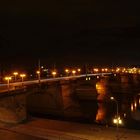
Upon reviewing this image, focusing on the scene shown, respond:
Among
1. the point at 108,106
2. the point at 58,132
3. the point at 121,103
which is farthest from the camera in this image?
the point at 121,103

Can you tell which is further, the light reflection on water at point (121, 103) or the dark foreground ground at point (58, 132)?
the light reflection on water at point (121, 103)

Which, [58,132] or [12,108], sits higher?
[12,108]

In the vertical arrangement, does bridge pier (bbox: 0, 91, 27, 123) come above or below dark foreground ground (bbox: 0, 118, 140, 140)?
above

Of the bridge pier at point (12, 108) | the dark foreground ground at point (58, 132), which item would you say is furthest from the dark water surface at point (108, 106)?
the bridge pier at point (12, 108)

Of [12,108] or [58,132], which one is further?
[12,108]

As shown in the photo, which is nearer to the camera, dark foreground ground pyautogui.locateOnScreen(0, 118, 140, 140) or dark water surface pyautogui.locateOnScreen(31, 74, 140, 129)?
dark foreground ground pyautogui.locateOnScreen(0, 118, 140, 140)

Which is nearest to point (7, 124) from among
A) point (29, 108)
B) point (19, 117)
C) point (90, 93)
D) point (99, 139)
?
point (19, 117)

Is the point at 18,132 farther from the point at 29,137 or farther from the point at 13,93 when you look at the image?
the point at 13,93

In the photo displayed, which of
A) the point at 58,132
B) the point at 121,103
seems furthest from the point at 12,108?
the point at 121,103

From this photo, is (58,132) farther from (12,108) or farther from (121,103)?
(121,103)

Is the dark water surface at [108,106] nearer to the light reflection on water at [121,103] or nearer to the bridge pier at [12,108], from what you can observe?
the light reflection on water at [121,103]

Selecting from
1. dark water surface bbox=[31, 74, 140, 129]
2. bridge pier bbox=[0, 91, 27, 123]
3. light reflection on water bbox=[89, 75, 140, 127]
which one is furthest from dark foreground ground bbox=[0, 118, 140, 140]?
light reflection on water bbox=[89, 75, 140, 127]

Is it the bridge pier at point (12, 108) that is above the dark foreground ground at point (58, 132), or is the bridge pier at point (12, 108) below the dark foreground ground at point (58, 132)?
above

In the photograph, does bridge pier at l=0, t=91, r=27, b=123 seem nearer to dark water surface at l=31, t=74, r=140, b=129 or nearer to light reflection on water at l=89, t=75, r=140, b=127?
dark water surface at l=31, t=74, r=140, b=129
